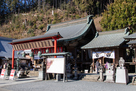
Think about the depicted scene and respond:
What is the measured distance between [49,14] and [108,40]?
54.3 metres

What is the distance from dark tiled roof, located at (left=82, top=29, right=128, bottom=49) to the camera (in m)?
15.8

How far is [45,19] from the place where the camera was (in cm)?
6456

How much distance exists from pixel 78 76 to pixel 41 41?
530 centimetres

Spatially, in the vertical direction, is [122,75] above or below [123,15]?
below

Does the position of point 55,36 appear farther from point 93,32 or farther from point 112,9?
point 112,9

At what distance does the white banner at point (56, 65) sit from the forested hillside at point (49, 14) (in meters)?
16.7

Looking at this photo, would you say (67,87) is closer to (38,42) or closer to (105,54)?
(38,42)

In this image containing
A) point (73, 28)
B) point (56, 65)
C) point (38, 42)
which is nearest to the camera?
point (56, 65)

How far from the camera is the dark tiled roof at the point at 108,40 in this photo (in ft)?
51.8

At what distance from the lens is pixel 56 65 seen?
12.0 metres

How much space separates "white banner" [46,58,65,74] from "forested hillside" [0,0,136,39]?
16738mm

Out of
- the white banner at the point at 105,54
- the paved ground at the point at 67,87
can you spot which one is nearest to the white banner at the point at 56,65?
the paved ground at the point at 67,87

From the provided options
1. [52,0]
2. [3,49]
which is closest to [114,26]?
[3,49]

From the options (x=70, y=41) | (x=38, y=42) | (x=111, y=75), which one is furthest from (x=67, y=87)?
(x=70, y=41)
